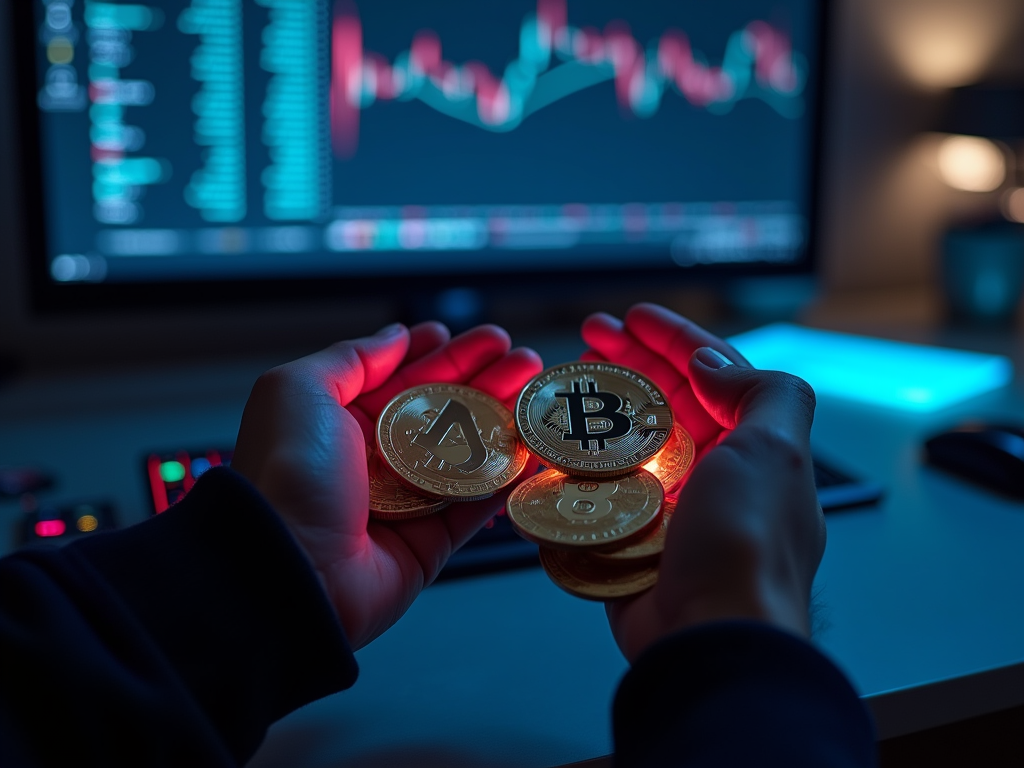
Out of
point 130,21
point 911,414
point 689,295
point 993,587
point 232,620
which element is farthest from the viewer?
point 689,295

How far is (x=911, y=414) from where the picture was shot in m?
0.85

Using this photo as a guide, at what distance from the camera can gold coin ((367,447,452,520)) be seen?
1.71 ft

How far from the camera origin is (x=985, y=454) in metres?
0.69

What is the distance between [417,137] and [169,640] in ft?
1.88

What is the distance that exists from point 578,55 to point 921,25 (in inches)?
26.0

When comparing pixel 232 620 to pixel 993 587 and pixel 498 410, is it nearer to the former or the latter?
pixel 498 410

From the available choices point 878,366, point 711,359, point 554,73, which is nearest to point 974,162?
point 878,366

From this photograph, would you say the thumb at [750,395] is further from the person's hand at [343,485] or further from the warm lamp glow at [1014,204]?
the warm lamp glow at [1014,204]

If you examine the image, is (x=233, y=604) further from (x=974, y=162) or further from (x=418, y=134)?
(x=974, y=162)

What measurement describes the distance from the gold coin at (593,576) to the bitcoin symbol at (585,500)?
23mm

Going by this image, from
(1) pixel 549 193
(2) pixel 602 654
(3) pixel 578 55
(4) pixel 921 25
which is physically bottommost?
(2) pixel 602 654

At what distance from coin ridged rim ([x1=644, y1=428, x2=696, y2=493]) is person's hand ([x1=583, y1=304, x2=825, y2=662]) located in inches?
1.8

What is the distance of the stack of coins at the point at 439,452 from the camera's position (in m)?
0.53

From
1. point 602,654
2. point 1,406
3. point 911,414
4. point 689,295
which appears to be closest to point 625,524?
point 602,654
